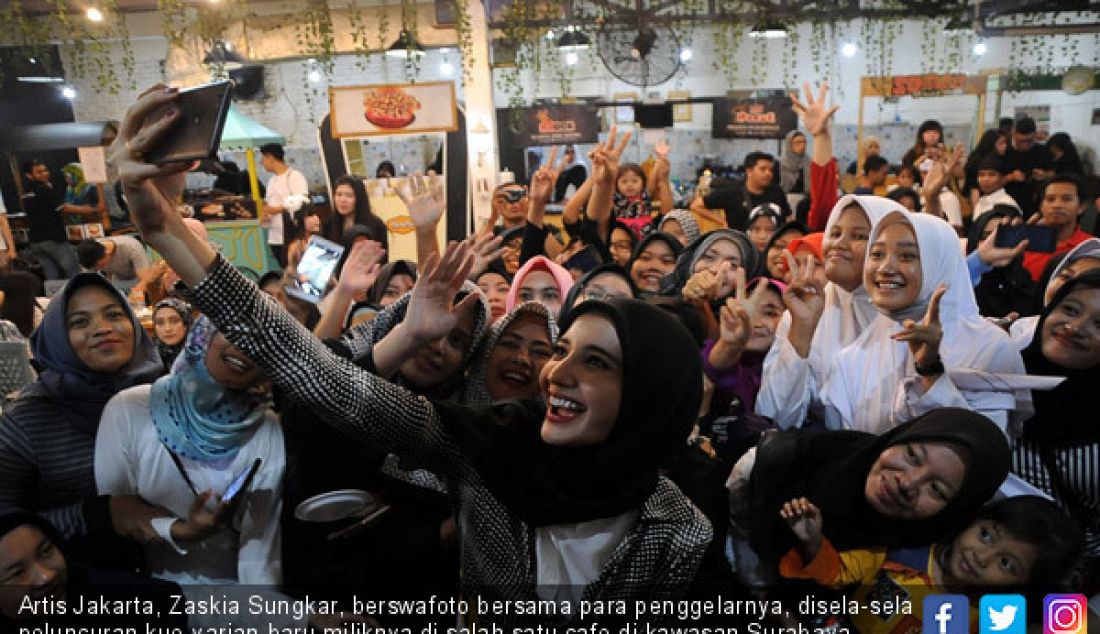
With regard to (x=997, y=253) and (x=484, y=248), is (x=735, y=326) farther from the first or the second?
(x=997, y=253)

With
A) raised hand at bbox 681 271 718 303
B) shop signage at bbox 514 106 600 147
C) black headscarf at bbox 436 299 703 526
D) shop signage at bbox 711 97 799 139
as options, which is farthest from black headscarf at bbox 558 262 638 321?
shop signage at bbox 711 97 799 139

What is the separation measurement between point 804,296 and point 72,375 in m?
2.25

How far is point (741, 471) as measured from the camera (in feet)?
6.22

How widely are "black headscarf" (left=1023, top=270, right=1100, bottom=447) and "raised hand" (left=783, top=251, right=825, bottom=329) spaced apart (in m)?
0.64

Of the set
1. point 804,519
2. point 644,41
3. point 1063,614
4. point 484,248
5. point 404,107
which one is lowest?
point 1063,614

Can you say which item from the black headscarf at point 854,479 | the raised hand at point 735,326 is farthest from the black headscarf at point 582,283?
the black headscarf at point 854,479

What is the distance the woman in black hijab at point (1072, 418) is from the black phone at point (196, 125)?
2135 mm

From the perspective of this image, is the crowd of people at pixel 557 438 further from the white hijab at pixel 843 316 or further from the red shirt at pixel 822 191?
the red shirt at pixel 822 191

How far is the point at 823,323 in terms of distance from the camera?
2549 millimetres

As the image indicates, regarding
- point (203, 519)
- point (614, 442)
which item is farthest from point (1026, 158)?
point (203, 519)

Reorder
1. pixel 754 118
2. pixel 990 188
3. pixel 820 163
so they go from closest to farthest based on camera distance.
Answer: pixel 820 163 < pixel 990 188 < pixel 754 118

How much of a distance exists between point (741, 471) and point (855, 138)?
11.2 metres

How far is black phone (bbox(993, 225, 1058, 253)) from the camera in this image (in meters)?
3.23

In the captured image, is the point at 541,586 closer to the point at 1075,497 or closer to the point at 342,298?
the point at 342,298
